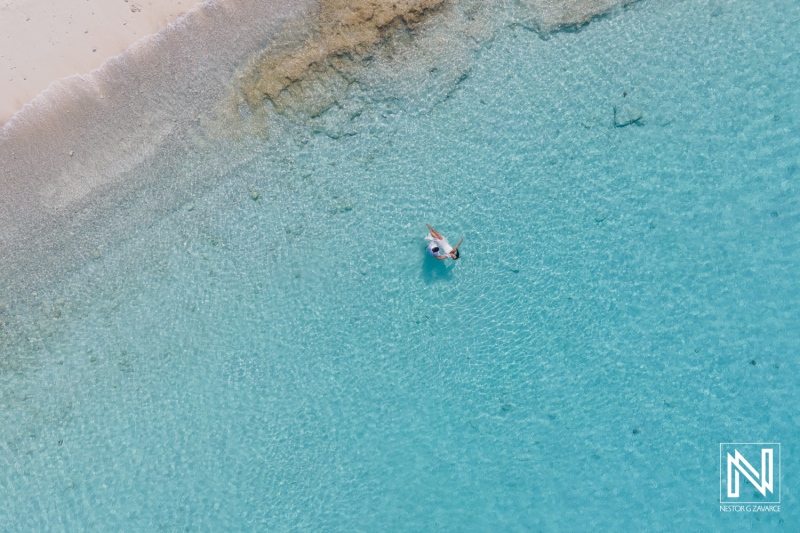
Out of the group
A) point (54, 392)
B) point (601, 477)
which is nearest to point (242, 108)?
point (54, 392)

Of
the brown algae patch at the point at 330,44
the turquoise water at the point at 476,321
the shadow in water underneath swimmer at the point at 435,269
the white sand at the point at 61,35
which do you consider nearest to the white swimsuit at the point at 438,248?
the shadow in water underneath swimmer at the point at 435,269

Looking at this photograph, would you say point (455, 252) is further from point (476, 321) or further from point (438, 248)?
point (476, 321)

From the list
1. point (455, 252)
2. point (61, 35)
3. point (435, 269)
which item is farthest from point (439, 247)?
point (61, 35)

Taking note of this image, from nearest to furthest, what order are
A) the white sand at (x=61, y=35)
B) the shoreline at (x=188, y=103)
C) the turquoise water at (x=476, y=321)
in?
the white sand at (x=61, y=35) < the shoreline at (x=188, y=103) < the turquoise water at (x=476, y=321)

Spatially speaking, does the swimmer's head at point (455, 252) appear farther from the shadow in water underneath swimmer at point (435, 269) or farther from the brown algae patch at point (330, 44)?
the brown algae patch at point (330, 44)

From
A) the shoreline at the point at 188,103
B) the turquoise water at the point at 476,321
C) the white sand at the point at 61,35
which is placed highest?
the white sand at the point at 61,35

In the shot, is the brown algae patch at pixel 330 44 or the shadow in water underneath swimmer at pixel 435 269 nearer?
the brown algae patch at pixel 330 44

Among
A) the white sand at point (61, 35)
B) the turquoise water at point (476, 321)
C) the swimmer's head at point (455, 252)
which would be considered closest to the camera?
the white sand at point (61, 35)
